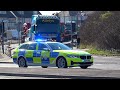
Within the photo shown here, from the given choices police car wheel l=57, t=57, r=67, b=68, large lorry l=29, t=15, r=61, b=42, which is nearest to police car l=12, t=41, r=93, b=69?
police car wheel l=57, t=57, r=67, b=68

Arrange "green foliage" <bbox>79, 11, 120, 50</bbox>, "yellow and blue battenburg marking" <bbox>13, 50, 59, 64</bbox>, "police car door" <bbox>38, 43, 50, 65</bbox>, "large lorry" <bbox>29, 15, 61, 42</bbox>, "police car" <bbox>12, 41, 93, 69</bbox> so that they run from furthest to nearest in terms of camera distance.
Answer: "green foliage" <bbox>79, 11, 120, 50</bbox>, "large lorry" <bbox>29, 15, 61, 42</bbox>, "police car door" <bbox>38, 43, 50, 65</bbox>, "yellow and blue battenburg marking" <bbox>13, 50, 59, 64</bbox>, "police car" <bbox>12, 41, 93, 69</bbox>

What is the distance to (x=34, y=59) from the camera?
21.7m

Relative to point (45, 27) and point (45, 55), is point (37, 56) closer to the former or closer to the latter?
point (45, 55)

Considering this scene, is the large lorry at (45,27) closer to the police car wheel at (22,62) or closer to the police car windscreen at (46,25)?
the police car windscreen at (46,25)

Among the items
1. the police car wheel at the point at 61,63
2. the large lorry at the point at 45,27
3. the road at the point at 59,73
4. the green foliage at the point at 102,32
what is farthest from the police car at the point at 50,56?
the green foliage at the point at 102,32

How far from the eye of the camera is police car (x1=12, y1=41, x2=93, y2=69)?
20.3 m

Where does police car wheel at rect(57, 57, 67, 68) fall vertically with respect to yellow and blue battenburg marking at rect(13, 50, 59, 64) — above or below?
below

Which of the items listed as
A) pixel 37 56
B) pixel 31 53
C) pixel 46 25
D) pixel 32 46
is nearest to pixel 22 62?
pixel 31 53

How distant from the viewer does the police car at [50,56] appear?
2031 centimetres

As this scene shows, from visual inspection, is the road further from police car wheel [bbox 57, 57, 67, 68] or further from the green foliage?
the green foliage

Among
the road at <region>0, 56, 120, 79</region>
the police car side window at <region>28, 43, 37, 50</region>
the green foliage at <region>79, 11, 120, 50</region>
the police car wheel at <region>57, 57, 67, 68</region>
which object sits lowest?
the road at <region>0, 56, 120, 79</region>

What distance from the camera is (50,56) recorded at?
20828mm
